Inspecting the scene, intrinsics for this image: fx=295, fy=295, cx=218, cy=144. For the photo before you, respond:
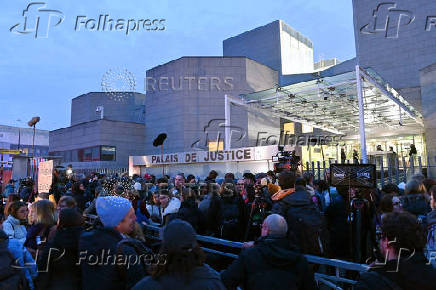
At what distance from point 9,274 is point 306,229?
9.81ft

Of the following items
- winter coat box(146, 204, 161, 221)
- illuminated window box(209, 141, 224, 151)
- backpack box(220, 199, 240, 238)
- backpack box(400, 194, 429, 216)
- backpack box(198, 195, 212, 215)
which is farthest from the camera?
illuminated window box(209, 141, 224, 151)

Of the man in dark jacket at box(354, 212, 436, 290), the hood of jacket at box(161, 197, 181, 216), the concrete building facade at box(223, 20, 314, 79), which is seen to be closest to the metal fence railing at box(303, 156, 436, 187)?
the hood of jacket at box(161, 197, 181, 216)

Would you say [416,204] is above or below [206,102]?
below

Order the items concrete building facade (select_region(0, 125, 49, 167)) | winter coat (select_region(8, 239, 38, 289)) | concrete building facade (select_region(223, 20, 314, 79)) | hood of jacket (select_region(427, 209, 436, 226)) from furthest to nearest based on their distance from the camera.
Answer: concrete building facade (select_region(0, 125, 49, 167))
concrete building facade (select_region(223, 20, 314, 79))
hood of jacket (select_region(427, 209, 436, 226))
winter coat (select_region(8, 239, 38, 289))

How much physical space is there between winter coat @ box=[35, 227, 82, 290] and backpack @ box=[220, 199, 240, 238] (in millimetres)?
2347

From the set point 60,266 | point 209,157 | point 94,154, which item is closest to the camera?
point 60,266

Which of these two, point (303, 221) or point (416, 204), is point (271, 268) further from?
point (416, 204)

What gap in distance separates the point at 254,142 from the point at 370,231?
28.2 metres

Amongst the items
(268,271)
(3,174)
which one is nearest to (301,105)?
(3,174)

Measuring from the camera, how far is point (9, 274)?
2.62 metres

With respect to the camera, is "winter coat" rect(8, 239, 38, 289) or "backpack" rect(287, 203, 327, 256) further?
"backpack" rect(287, 203, 327, 256)

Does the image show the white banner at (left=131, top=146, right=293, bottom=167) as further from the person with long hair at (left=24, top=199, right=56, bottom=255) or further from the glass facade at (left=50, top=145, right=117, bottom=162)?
the glass facade at (left=50, top=145, right=117, bottom=162)

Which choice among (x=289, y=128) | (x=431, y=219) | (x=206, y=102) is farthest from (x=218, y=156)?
(x=289, y=128)

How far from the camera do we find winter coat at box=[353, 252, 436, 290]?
1692 millimetres
